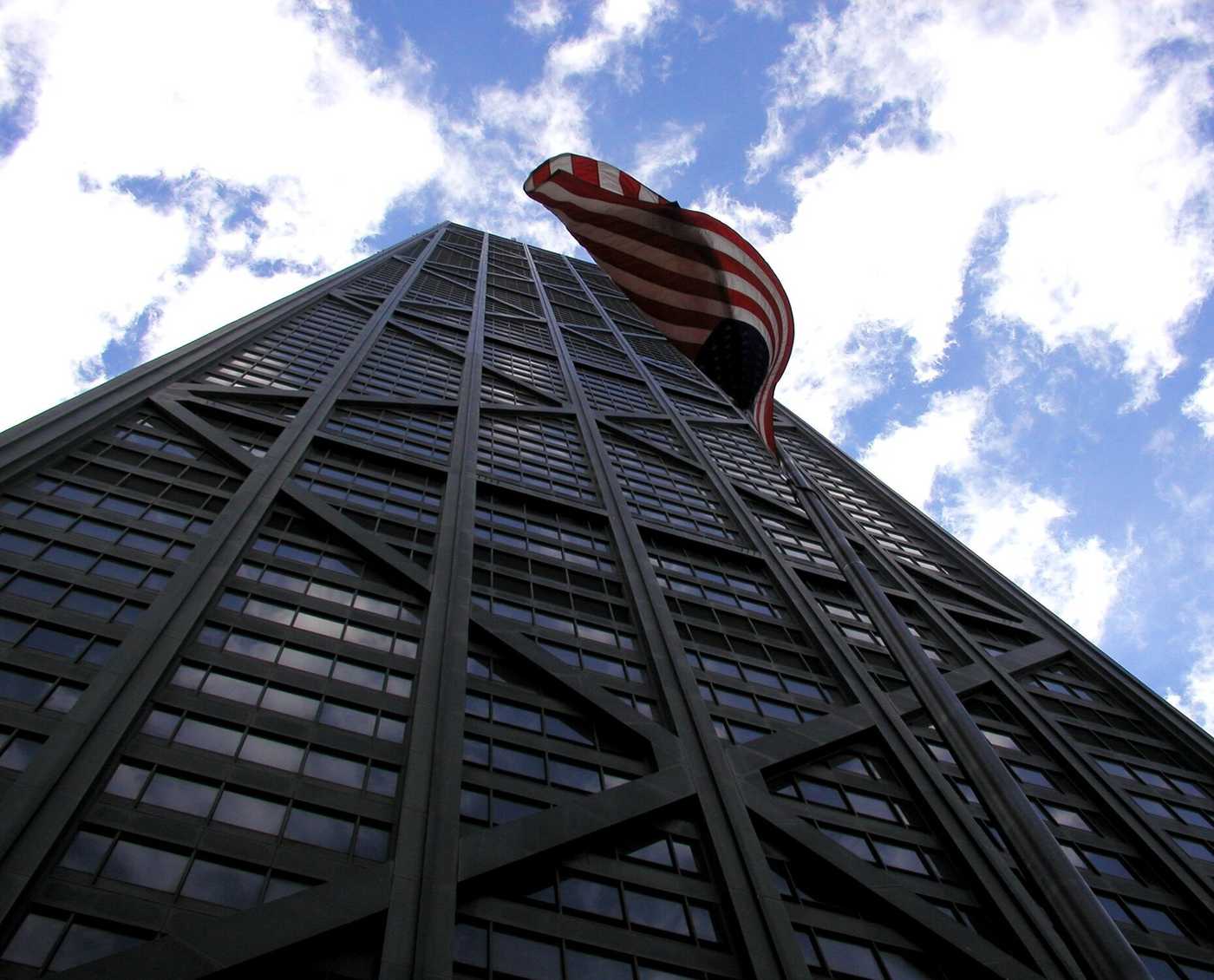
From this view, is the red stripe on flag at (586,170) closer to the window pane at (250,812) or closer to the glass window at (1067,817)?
the window pane at (250,812)

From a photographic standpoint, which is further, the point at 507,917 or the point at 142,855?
the point at 507,917

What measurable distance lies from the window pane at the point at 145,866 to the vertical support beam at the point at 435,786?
3394 millimetres

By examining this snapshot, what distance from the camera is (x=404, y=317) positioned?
58750mm

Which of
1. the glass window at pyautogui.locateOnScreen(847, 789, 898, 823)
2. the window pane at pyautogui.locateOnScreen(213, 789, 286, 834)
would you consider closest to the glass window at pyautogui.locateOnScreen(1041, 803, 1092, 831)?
the glass window at pyautogui.locateOnScreen(847, 789, 898, 823)

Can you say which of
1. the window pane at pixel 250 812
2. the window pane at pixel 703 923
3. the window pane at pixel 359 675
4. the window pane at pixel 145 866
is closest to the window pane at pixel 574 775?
the window pane at pixel 703 923

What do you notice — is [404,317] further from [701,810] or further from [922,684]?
[922,684]

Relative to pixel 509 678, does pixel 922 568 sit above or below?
above

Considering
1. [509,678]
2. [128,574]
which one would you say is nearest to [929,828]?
→ [509,678]

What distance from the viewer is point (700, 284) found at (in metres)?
18.3

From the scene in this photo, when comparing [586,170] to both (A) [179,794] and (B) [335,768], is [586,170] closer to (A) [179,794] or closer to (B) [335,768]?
(B) [335,768]

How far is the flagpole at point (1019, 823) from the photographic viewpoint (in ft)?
21.9

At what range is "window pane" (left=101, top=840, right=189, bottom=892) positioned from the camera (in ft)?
48.7

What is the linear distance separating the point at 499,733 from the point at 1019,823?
14.6m

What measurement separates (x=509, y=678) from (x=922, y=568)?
27617mm
